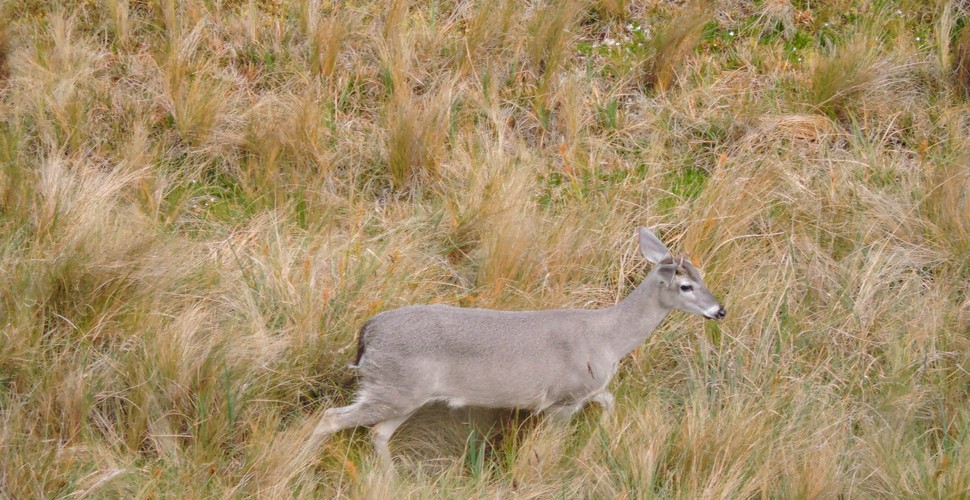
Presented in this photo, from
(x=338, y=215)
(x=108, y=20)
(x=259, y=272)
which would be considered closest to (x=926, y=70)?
(x=338, y=215)

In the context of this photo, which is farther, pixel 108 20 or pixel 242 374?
pixel 108 20

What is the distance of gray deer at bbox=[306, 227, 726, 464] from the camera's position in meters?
5.12

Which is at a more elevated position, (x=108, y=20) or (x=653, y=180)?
(x=108, y=20)

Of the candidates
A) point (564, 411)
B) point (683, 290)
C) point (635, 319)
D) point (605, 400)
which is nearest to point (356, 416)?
point (564, 411)

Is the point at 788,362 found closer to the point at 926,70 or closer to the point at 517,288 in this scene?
the point at 517,288

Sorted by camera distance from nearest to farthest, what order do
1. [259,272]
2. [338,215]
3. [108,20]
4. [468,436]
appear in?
[468,436] → [259,272] → [338,215] → [108,20]

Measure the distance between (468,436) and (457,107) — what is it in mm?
2981

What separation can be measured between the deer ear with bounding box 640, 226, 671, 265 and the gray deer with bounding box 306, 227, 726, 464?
13 centimetres

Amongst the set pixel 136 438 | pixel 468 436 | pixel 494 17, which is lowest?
pixel 468 436

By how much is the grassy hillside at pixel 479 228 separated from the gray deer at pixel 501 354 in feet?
0.62

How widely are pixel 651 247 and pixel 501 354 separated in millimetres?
1116

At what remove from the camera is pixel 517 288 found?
20.5 feet

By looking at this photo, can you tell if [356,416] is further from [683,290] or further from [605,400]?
[683,290]

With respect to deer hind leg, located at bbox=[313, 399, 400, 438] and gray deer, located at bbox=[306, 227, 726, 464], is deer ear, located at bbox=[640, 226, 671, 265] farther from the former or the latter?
deer hind leg, located at bbox=[313, 399, 400, 438]
